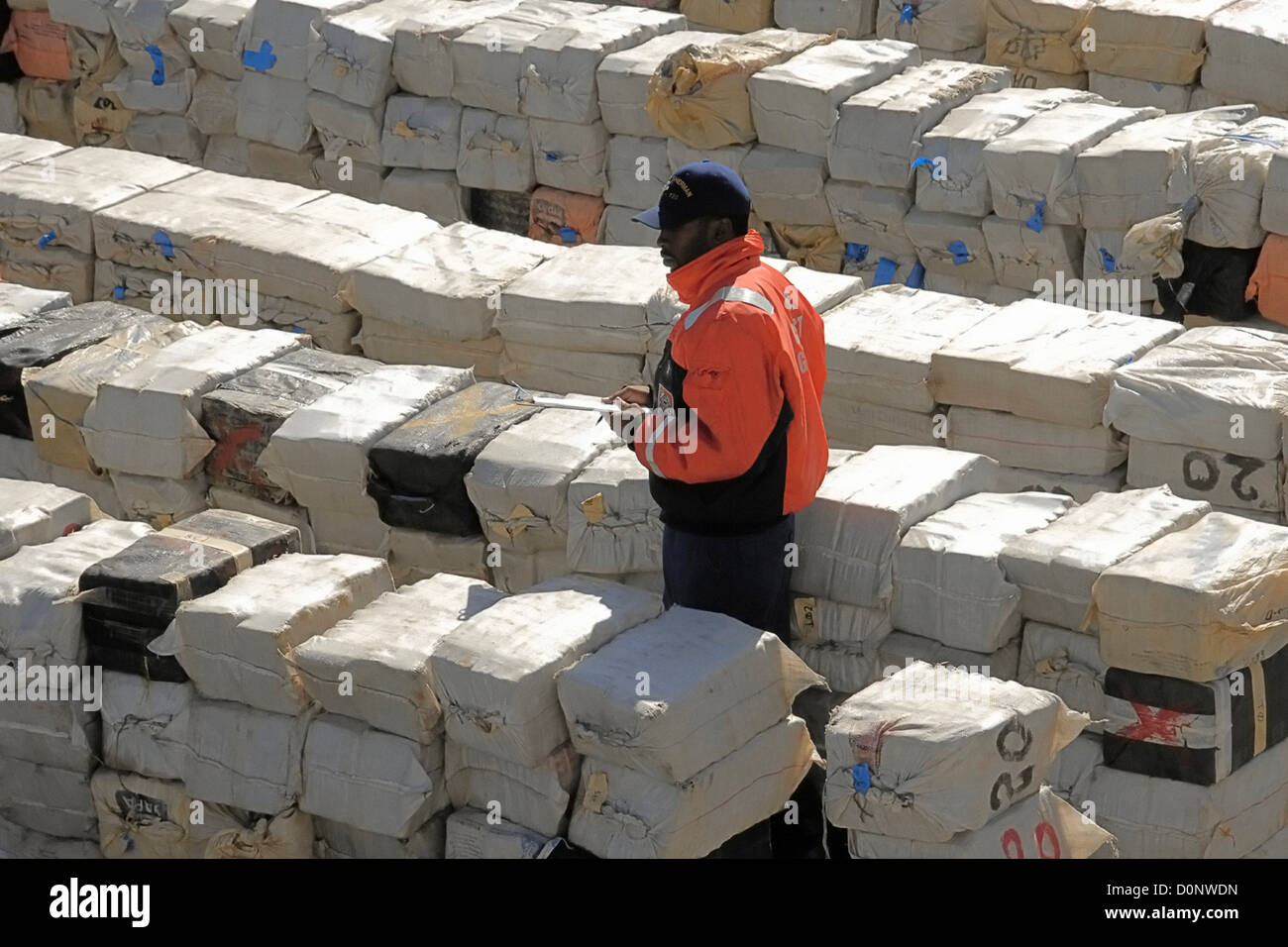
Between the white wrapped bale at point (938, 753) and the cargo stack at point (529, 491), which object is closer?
the white wrapped bale at point (938, 753)

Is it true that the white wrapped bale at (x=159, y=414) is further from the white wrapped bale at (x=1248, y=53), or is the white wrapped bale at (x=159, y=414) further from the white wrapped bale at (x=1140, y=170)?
the white wrapped bale at (x=1248, y=53)

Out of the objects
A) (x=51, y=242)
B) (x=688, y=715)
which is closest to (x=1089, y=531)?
(x=688, y=715)

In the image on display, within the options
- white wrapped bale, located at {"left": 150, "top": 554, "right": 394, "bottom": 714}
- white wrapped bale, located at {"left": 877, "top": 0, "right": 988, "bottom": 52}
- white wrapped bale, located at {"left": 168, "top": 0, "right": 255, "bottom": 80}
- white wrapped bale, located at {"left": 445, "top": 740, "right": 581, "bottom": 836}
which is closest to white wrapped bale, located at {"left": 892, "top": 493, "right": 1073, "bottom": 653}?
white wrapped bale, located at {"left": 445, "top": 740, "right": 581, "bottom": 836}

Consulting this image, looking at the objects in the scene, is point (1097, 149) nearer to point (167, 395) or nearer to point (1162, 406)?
point (1162, 406)

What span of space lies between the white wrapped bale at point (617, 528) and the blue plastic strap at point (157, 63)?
22.3ft

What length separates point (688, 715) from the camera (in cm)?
475

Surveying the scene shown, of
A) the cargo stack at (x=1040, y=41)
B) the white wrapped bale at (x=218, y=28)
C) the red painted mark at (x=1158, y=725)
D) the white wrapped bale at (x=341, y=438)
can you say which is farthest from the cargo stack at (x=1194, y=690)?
the white wrapped bale at (x=218, y=28)

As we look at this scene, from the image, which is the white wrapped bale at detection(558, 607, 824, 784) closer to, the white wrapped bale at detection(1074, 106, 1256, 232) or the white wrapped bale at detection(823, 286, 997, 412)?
the white wrapped bale at detection(823, 286, 997, 412)

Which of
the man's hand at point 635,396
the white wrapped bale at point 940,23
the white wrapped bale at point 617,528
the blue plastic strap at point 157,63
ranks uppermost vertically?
the white wrapped bale at point 940,23

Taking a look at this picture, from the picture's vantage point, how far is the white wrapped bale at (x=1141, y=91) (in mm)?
10469

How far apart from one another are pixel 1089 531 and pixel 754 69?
484cm

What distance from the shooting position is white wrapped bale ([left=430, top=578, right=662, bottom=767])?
16.0 feet

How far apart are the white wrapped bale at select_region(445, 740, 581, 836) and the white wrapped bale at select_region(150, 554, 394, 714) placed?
484 mm

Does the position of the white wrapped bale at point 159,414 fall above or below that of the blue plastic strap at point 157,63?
below
